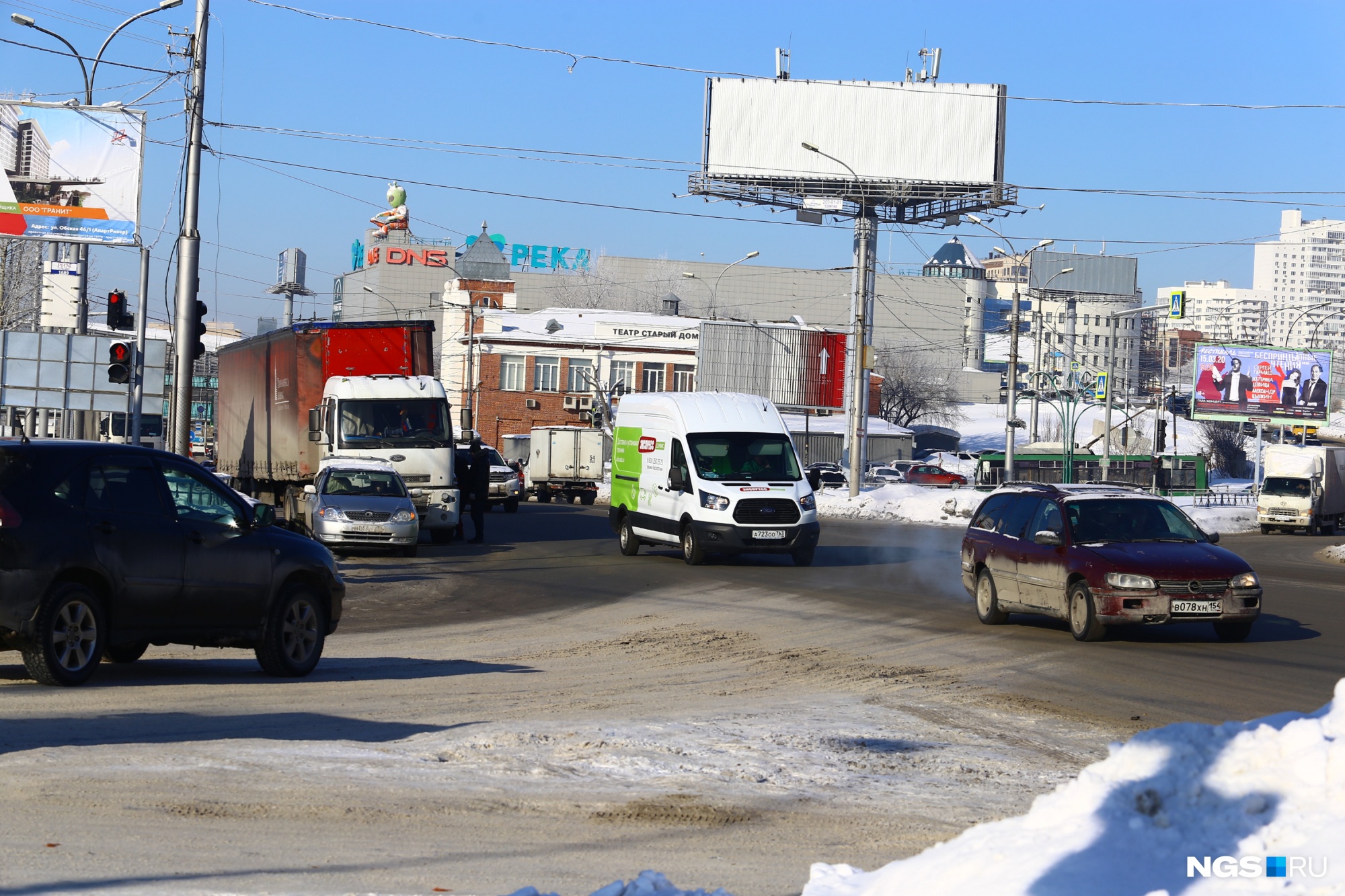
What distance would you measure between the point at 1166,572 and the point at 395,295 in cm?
15132

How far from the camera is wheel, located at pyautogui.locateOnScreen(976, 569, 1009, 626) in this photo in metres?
16.3

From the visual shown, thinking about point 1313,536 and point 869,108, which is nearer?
point 1313,536

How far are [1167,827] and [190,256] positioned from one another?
21039 mm

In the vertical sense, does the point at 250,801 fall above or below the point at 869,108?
below

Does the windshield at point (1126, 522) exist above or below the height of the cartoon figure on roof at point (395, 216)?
below

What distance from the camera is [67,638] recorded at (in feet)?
31.6

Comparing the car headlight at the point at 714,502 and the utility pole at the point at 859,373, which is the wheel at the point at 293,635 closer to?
the car headlight at the point at 714,502

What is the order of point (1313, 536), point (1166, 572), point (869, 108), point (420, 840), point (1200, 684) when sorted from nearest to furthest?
point (420, 840)
point (1200, 684)
point (1166, 572)
point (1313, 536)
point (869, 108)

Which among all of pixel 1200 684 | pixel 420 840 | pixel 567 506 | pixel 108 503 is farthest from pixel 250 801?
pixel 567 506

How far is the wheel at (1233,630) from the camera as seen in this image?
47.8 feet

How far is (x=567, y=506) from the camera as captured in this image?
52.1 metres

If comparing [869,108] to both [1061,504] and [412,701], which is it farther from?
[412,701]

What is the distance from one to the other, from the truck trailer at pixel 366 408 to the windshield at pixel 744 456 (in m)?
6.34

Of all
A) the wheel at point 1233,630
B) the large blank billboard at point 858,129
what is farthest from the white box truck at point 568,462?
the wheel at point 1233,630
